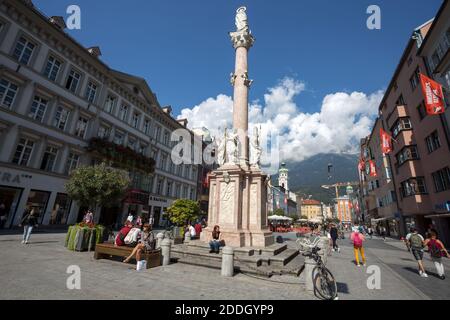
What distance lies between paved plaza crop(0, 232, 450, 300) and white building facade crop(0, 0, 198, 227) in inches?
497

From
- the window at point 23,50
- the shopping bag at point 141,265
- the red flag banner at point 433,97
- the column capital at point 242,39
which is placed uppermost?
the window at point 23,50

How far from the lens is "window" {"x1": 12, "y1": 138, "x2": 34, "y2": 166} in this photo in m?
18.6

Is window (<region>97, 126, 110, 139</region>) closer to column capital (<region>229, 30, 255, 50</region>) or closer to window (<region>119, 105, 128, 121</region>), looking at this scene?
window (<region>119, 105, 128, 121</region>)

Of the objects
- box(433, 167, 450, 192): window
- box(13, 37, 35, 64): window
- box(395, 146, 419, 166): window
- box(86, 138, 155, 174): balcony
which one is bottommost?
box(433, 167, 450, 192): window

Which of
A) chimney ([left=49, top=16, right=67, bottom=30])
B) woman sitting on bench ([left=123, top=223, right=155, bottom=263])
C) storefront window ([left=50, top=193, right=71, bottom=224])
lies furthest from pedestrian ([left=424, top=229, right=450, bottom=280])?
chimney ([left=49, top=16, right=67, bottom=30])

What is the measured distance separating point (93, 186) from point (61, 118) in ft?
36.9

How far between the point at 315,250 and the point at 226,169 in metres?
6.40

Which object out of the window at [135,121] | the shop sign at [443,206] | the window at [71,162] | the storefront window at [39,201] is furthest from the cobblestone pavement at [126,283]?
the window at [135,121]

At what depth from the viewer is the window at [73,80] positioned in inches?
920

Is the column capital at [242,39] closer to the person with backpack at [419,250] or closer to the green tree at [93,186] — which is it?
the green tree at [93,186]

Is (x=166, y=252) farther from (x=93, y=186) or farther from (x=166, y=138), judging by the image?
(x=166, y=138)

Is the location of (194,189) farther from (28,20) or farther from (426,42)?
(426,42)

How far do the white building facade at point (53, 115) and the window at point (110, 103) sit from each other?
0.13m


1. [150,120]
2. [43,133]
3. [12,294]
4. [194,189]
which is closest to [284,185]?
[194,189]
